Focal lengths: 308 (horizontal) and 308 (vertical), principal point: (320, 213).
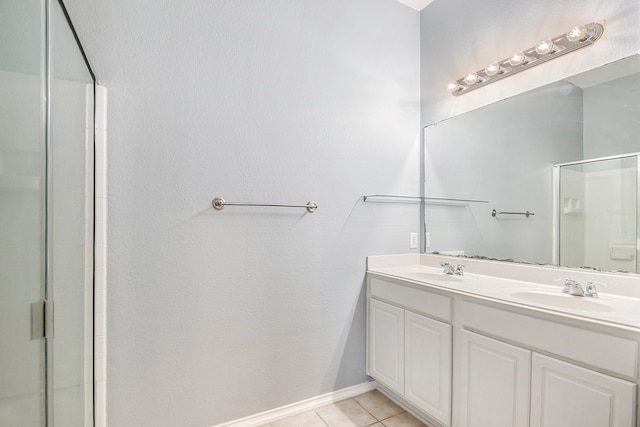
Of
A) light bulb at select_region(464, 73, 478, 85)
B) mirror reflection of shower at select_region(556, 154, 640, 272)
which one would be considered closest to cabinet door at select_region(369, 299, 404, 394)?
mirror reflection of shower at select_region(556, 154, 640, 272)

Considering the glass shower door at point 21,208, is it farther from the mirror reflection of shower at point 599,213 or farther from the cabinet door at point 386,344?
the mirror reflection of shower at point 599,213

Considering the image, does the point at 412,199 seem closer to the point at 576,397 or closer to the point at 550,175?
the point at 550,175

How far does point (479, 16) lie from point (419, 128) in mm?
752

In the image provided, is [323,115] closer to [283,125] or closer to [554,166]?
[283,125]

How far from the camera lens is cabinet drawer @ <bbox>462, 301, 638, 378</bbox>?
956mm

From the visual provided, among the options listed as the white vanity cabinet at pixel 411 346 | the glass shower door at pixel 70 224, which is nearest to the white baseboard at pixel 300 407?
the white vanity cabinet at pixel 411 346

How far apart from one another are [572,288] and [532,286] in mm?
187

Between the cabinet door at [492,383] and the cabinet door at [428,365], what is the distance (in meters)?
0.08

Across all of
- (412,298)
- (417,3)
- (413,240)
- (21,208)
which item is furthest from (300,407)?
(417,3)

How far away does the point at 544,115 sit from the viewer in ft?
5.30

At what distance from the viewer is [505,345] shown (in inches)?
49.4

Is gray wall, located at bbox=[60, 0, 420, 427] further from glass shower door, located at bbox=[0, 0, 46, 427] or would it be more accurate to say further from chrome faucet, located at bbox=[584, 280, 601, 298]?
chrome faucet, located at bbox=[584, 280, 601, 298]

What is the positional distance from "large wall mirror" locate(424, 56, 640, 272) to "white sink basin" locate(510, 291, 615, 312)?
0.21 metres

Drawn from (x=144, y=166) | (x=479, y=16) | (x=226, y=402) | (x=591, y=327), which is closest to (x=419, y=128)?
(x=479, y=16)
